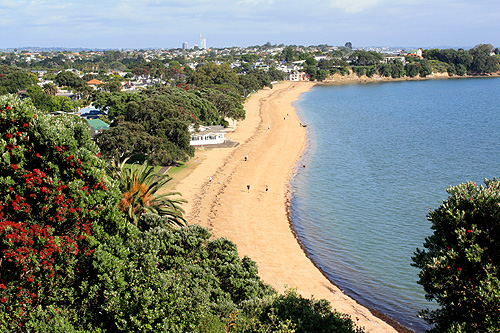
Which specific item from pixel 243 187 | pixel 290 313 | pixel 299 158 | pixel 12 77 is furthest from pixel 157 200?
pixel 12 77

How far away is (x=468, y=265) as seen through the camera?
10242mm

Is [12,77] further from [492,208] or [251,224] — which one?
[492,208]

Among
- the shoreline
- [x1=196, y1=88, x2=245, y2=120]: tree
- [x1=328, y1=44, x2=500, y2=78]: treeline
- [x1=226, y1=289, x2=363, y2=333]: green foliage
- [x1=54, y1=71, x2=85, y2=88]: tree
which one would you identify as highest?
[x1=328, y1=44, x2=500, y2=78]: treeline

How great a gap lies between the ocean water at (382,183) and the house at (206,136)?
1225 centimetres

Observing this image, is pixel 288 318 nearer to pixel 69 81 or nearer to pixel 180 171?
pixel 180 171

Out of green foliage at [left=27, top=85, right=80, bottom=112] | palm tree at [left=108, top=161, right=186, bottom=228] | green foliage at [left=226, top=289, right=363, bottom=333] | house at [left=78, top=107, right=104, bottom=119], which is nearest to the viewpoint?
green foliage at [left=226, top=289, right=363, bottom=333]

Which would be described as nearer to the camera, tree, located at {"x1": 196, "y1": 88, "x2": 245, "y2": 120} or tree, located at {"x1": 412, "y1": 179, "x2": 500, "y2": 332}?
tree, located at {"x1": 412, "y1": 179, "x2": 500, "y2": 332}

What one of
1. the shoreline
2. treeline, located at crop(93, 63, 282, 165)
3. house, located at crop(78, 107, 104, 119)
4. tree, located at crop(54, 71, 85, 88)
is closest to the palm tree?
treeline, located at crop(93, 63, 282, 165)

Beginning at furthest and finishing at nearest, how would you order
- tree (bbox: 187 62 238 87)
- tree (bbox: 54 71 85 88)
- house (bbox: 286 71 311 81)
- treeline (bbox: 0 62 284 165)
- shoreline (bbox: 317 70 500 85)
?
house (bbox: 286 71 311 81), shoreline (bbox: 317 70 500 85), tree (bbox: 187 62 238 87), tree (bbox: 54 71 85 88), treeline (bbox: 0 62 284 165)

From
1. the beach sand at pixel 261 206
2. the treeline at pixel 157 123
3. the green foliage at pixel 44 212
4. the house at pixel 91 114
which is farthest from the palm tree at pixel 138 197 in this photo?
the house at pixel 91 114

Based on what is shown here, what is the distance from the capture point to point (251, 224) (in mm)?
31688

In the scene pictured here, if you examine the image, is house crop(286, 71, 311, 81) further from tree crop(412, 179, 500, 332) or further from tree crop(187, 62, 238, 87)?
tree crop(412, 179, 500, 332)

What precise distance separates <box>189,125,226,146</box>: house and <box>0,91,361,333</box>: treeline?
4257cm

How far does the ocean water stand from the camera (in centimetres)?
2548
